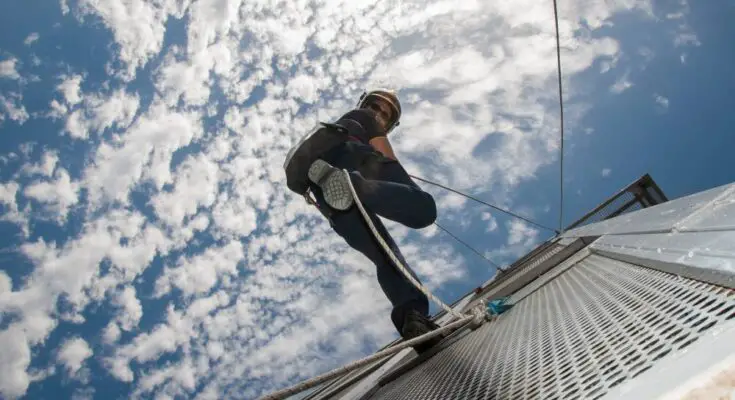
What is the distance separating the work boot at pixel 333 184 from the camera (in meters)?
3.53

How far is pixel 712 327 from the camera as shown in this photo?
830mm

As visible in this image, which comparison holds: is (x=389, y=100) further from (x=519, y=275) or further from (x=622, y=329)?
(x=622, y=329)

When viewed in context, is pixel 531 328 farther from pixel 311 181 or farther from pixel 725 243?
pixel 311 181

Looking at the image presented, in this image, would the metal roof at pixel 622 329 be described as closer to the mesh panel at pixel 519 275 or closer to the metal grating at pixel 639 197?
the mesh panel at pixel 519 275

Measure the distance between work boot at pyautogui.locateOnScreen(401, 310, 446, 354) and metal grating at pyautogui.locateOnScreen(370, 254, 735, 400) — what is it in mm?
543

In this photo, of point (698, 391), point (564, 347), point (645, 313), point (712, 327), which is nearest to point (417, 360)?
point (564, 347)

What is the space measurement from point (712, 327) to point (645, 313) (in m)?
0.46

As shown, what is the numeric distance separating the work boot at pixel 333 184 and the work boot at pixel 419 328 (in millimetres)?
1100

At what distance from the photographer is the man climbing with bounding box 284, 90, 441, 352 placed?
3334 millimetres

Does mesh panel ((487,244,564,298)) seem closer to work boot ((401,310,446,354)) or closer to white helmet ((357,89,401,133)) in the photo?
work boot ((401,310,446,354))

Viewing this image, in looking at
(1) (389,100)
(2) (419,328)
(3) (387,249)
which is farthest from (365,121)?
(2) (419,328)

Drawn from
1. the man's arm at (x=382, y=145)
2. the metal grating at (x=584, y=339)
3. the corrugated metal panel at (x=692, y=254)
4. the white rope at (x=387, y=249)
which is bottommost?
the metal grating at (x=584, y=339)

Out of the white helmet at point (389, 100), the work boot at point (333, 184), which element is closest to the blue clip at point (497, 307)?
the work boot at point (333, 184)

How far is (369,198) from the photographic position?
345cm
